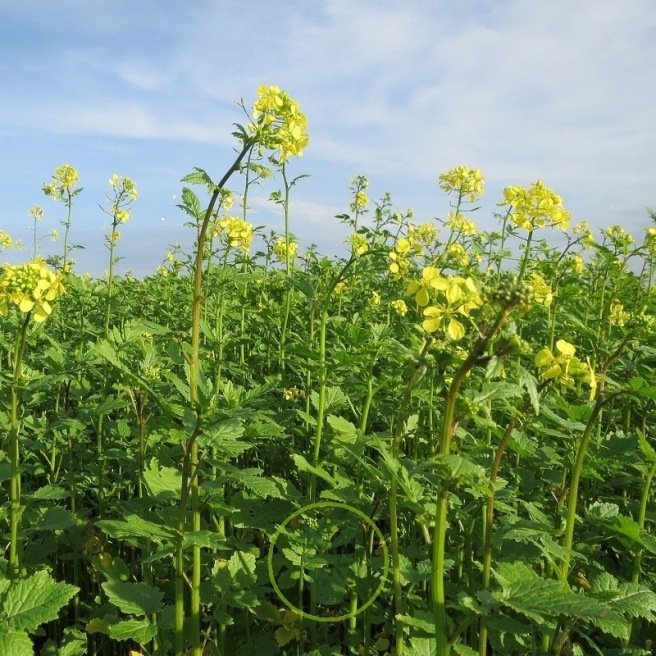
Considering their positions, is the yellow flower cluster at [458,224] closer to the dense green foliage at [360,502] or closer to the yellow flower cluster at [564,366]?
the dense green foliage at [360,502]

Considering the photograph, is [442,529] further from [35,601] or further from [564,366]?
[35,601]

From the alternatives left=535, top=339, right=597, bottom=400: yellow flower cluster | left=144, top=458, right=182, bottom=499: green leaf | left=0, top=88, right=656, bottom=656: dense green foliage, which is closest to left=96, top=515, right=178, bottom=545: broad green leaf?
left=0, top=88, right=656, bottom=656: dense green foliage

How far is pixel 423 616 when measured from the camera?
2.20 meters

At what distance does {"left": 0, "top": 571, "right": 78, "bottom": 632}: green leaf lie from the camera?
5.87 feet

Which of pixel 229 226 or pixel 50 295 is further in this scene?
pixel 229 226

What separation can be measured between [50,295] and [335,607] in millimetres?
1863

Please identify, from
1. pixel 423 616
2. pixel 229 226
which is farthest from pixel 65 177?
pixel 423 616

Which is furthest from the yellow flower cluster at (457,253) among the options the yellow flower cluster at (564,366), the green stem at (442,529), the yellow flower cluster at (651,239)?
the green stem at (442,529)

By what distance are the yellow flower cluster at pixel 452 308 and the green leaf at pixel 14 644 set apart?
4.57ft

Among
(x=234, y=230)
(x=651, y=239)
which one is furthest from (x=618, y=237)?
(x=234, y=230)

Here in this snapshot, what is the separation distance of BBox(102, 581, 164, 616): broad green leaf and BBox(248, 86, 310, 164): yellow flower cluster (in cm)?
178

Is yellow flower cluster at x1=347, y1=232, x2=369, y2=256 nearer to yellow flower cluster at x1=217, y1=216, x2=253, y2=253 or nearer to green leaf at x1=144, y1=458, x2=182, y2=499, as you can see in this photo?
yellow flower cluster at x1=217, y1=216, x2=253, y2=253

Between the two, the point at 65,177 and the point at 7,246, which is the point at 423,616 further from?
the point at 7,246

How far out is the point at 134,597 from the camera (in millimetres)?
2332
